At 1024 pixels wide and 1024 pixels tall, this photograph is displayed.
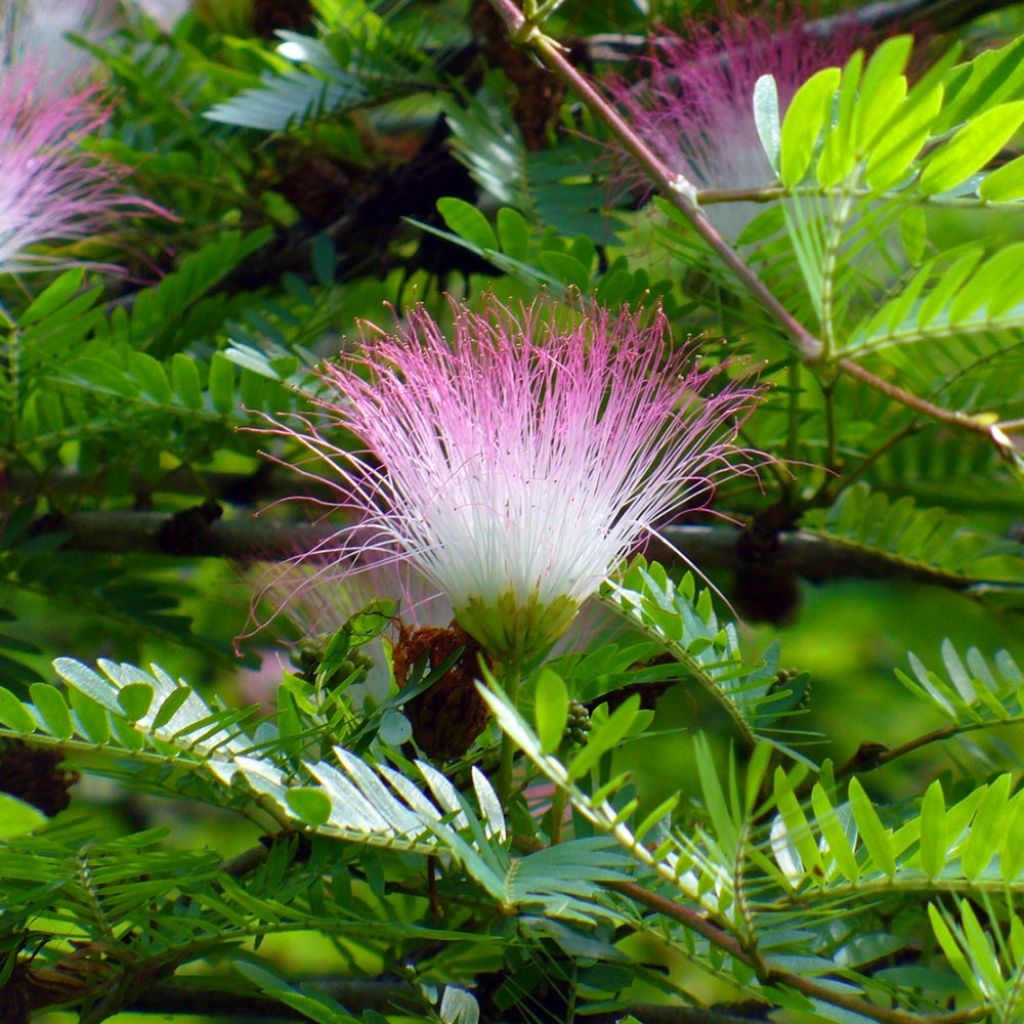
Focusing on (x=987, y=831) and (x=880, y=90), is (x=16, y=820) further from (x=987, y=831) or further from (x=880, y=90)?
(x=880, y=90)

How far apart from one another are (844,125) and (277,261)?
4.37ft

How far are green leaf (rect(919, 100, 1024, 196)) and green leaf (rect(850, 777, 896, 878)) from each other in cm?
48

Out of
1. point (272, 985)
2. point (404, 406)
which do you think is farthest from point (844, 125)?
point (272, 985)

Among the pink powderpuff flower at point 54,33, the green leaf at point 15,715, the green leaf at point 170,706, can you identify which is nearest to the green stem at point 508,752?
the green leaf at point 170,706

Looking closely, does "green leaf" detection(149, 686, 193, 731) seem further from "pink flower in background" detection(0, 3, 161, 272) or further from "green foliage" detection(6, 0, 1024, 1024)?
"pink flower in background" detection(0, 3, 161, 272)

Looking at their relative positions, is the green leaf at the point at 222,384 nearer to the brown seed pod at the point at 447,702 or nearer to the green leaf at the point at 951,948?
the brown seed pod at the point at 447,702

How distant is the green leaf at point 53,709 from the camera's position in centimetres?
97

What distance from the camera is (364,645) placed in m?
1.28

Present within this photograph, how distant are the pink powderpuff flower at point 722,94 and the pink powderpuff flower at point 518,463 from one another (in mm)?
556

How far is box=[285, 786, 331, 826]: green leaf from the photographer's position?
84 centimetres

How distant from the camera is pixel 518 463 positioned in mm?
1114

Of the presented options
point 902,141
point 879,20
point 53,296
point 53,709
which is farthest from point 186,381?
point 879,20

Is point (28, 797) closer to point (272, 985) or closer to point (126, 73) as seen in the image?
point (272, 985)

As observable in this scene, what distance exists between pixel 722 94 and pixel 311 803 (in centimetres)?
129
